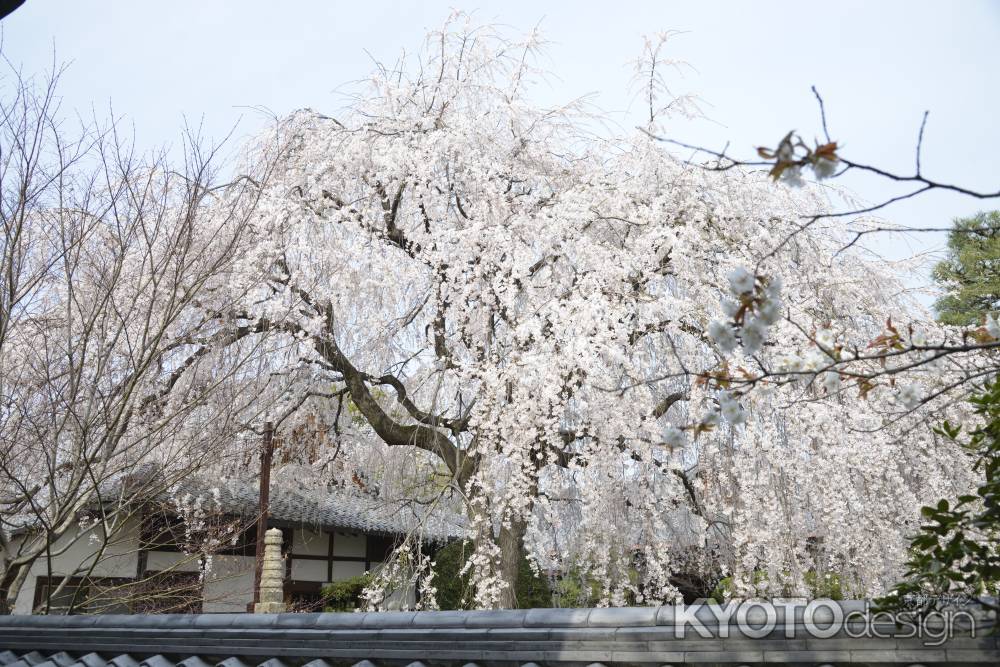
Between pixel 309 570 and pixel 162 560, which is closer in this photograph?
pixel 162 560

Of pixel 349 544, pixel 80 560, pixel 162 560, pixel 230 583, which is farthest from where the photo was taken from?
pixel 349 544

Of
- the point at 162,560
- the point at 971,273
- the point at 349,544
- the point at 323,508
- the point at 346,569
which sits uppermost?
the point at 971,273

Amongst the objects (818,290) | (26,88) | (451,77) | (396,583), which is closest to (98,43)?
(26,88)

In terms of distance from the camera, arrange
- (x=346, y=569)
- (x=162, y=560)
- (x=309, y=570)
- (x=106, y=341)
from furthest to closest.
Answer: (x=346, y=569)
(x=309, y=570)
(x=162, y=560)
(x=106, y=341)

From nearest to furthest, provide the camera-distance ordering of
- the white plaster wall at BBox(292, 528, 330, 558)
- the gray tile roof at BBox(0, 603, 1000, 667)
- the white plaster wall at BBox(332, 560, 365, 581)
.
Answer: the gray tile roof at BBox(0, 603, 1000, 667), the white plaster wall at BBox(292, 528, 330, 558), the white plaster wall at BBox(332, 560, 365, 581)

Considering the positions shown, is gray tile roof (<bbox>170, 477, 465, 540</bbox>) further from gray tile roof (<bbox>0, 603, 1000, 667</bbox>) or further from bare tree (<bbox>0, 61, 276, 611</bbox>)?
gray tile roof (<bbox>0, 603, 1000, 667</bbox>)

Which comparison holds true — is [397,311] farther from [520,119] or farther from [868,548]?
[868,548]

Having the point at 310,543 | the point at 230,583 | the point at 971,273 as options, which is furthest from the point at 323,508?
the point at 971,273

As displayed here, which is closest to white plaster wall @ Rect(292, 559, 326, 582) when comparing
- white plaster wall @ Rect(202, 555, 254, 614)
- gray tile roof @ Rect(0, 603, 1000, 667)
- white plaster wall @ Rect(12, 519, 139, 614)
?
white plaster wall @ Rect(202, 555, 254, 614)

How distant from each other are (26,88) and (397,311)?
3832 mm

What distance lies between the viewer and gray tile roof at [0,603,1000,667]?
221 centimetres

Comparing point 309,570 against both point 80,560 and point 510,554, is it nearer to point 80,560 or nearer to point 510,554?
point 80,560

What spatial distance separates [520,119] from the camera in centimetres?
853

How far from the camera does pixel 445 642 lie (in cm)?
279
